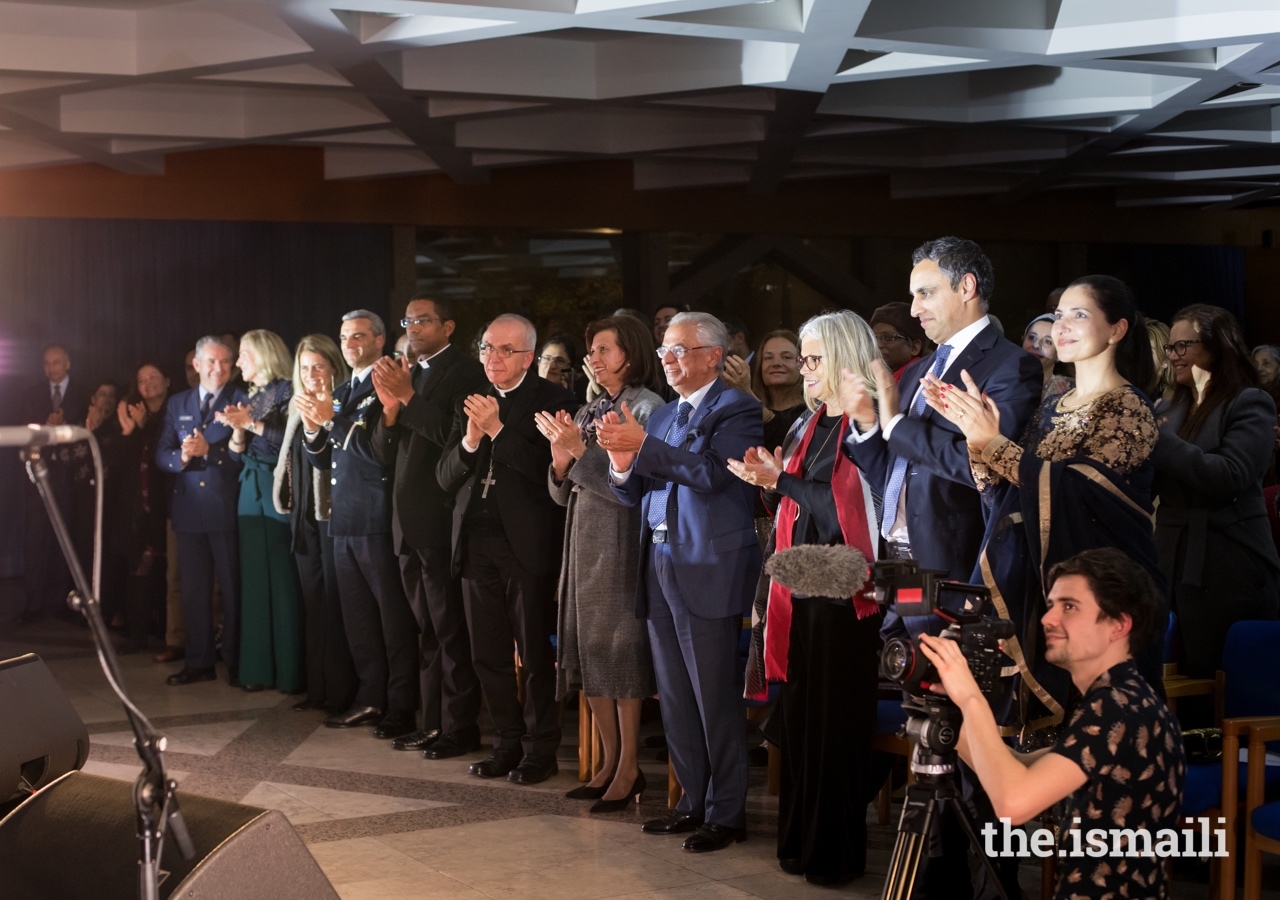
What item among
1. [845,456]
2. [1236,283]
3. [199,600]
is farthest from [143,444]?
[1236,283]

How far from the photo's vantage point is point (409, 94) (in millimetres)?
7598

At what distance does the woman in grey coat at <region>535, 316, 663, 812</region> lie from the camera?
425 cm

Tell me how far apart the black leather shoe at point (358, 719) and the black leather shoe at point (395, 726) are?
0.19 meters

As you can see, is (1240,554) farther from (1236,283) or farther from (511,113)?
(1236,283)

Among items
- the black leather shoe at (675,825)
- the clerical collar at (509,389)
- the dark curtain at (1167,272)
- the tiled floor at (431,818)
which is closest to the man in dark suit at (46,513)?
the tiled floor at (431,818)

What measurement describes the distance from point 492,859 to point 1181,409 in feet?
8.62

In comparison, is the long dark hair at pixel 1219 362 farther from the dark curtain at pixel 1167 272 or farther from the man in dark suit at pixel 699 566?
the dark curtain at pixel 1167 272

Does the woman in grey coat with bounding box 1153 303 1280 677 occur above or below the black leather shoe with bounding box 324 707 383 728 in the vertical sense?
above

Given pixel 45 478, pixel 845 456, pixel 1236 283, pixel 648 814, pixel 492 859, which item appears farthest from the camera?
pixel 1236 283

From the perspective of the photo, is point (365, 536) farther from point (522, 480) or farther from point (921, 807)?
point (921, 807)

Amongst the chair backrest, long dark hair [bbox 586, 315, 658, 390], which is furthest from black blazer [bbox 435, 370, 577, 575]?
the chair backrest

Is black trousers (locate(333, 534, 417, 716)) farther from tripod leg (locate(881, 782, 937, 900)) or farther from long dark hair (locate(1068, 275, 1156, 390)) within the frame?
tripod leg (locate(881, 782, 937, 900))

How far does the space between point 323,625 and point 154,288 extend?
5.05m

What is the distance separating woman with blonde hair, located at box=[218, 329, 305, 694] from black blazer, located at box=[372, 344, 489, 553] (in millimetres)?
1243
